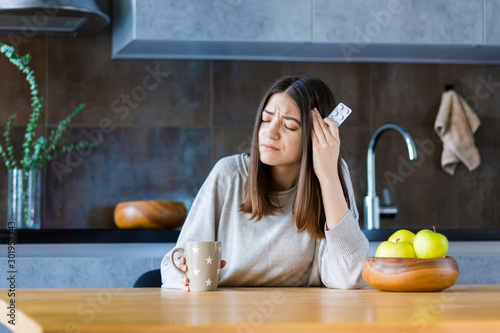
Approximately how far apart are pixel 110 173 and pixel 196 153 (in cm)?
42

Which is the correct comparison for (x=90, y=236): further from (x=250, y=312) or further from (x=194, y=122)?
(x=250, y=312)

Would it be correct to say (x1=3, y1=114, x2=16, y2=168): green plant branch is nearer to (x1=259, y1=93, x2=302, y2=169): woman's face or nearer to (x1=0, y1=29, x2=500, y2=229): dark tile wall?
(x1=0, y1=29, x2=500, y2=229): dark tile wall

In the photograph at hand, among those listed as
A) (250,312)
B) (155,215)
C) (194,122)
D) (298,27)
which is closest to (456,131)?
(298,27)

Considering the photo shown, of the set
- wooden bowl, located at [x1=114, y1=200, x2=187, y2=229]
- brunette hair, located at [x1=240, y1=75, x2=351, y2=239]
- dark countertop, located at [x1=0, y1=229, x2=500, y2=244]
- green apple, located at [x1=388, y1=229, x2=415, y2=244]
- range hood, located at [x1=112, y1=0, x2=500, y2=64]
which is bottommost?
dark countertop, located at [x1=0, y1=229, x2=500, y2=244]

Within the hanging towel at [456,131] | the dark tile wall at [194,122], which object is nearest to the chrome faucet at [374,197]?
the dark tile wall at [194,122]

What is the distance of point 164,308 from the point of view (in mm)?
1054

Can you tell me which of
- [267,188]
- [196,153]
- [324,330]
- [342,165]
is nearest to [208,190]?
[267,188]

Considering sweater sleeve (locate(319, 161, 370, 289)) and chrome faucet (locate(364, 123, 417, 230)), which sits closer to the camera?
sweater sleeve (locate(319, 161, 370, 289))

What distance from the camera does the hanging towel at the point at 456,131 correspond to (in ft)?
11.6

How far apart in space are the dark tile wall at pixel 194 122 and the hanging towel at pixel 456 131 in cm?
5

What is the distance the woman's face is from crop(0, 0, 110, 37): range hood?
1332 millimetres

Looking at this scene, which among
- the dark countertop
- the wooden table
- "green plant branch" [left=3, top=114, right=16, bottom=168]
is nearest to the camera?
the wooden table

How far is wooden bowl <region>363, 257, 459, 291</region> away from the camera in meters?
1.43

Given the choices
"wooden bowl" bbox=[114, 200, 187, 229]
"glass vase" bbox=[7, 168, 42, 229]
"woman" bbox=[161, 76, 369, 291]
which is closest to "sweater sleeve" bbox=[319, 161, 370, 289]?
"woman" bbox=[161, 76, 369, 291]
